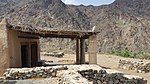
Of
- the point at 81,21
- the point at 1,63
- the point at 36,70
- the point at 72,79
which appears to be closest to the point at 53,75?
the point at 36,70

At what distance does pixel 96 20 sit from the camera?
77.2 meters

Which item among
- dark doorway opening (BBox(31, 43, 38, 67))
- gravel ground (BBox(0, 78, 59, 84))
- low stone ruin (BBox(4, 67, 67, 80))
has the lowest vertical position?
gravel ground (BBox(0, 78, 59, 84))

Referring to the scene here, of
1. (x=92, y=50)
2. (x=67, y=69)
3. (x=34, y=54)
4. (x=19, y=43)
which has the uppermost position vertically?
(x=19, y=43)

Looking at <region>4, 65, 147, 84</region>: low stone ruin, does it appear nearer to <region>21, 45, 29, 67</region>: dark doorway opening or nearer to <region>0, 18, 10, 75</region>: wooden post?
<region>0, 18, 10, 75</region>: wooden post

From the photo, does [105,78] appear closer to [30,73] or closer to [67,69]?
[67,69]

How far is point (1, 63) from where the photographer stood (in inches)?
636

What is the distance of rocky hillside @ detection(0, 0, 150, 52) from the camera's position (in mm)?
64562

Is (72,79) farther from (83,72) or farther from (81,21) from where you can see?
(81,21)

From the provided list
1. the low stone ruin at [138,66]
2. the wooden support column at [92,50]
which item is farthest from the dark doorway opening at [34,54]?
the low stone ruin at [138,66]

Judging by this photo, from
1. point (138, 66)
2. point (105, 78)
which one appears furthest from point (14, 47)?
point (138, 66)

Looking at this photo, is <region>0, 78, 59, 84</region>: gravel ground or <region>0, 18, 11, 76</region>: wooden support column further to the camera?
<region>0, 18, 11, 76</region>: wooden support column

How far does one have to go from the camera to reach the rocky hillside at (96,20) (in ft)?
212

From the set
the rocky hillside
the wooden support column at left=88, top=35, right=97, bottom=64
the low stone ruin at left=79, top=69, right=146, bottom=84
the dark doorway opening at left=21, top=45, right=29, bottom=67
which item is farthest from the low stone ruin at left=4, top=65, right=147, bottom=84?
the rocky hillside

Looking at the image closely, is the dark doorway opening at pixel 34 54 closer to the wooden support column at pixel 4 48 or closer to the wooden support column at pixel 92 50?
the wooden support column at pixel 92 50
